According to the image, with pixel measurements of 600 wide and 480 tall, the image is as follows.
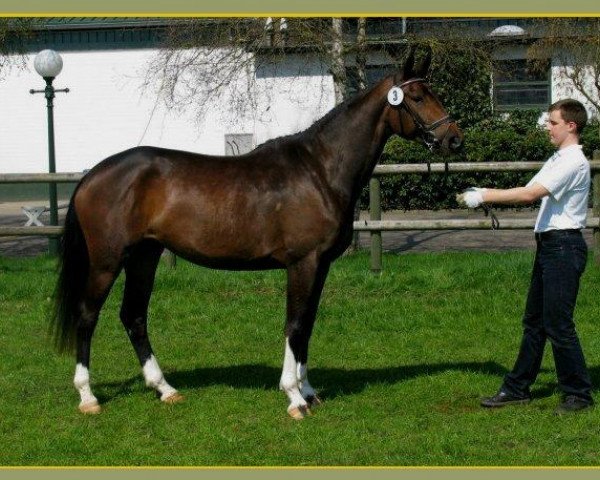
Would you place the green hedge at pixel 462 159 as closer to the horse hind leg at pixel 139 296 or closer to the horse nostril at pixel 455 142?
the horse hind leg at pixel 139 296

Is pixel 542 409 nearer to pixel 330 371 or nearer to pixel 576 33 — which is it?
pixel 330 371

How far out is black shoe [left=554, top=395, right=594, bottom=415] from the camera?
236 inches

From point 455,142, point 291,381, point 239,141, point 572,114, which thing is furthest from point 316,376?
point 239,141

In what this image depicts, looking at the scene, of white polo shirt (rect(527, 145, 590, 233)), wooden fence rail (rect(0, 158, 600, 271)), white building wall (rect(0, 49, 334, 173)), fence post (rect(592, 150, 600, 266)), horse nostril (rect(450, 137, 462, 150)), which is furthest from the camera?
white building wall (rect(0, 49, 334, 173))

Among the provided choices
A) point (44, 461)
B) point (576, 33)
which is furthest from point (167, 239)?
point (576, 33)

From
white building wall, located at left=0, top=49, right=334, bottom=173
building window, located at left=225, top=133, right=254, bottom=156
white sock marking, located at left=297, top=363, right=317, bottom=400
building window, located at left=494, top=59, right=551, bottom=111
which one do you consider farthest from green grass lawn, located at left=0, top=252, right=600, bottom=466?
white building wall, located at left=0, top=49, right=334, bottom=173

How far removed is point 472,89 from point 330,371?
16171 mm

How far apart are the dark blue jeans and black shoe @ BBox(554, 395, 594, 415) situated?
0.09 feet

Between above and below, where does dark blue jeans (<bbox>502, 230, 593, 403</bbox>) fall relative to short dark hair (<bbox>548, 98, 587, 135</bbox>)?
below

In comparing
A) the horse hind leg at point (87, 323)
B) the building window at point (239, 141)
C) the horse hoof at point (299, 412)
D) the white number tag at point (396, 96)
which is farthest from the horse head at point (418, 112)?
the building window at point (239, 141)

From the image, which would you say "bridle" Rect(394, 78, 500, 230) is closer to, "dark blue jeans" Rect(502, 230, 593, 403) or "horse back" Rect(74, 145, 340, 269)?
"dark blue jeans" Rect(502, 230, 593, 403)

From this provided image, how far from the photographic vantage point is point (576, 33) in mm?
17547

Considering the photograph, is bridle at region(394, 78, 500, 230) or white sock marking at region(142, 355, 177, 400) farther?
white sock marking at region(142, 355, 177, 400)

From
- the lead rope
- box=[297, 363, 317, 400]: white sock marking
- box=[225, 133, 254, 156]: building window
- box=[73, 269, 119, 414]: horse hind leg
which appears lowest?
box=[297, 363, 317, 400]: white sock marking
